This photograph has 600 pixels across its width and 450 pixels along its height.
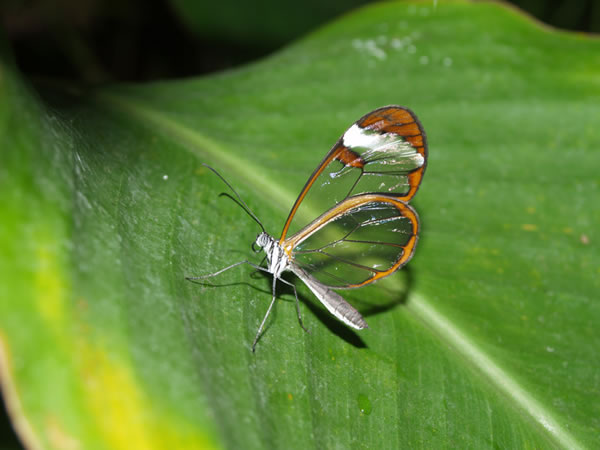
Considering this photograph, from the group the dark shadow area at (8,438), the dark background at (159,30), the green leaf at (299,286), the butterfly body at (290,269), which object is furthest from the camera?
the dark background at (159,30)

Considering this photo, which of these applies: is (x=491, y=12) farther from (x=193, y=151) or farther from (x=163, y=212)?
(x=163, y=212)

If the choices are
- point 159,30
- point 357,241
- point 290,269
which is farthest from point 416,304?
point 159,30

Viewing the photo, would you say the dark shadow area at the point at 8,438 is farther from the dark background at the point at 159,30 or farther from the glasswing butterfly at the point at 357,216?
the dark background at the point at 159,30

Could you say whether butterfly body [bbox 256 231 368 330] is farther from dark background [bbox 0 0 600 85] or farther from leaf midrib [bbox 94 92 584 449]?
dark background [bbox 0 0 600 85]

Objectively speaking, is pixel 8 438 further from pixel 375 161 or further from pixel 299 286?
pixel 375 161

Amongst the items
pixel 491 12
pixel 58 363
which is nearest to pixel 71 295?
pixel 58 363

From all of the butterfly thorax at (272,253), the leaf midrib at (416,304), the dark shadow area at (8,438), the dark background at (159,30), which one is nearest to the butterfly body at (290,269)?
the butterfly thorax at (272,253)

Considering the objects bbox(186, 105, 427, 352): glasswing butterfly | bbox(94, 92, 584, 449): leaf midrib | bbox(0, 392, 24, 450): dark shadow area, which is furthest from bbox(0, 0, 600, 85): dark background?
bbox(0, 392, 24, 450): dark shadow area
